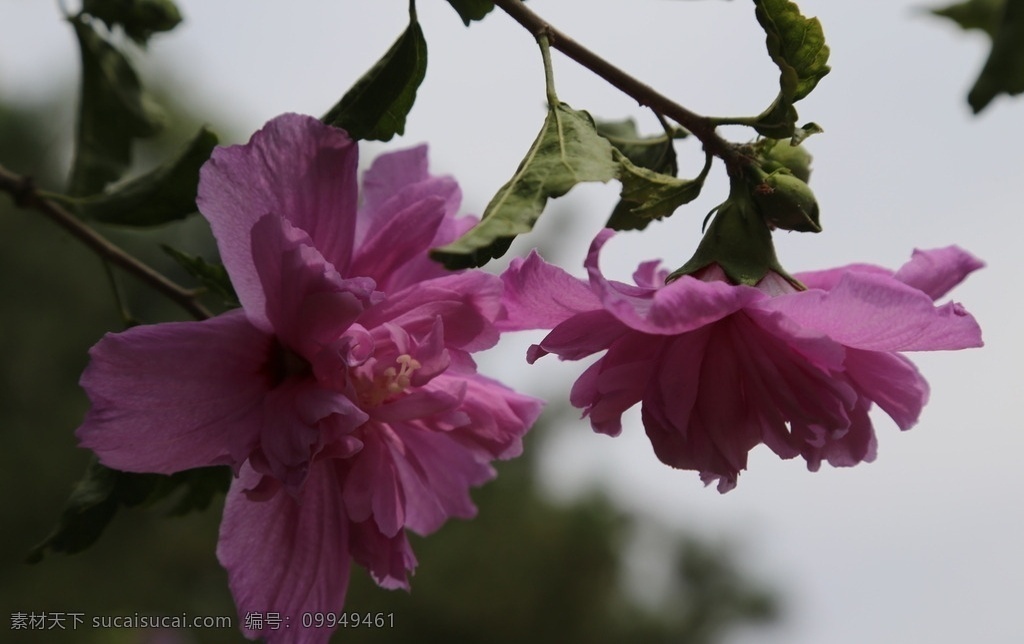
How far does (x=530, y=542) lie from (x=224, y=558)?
7101 mm

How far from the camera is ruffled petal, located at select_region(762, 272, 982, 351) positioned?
1.61 ft

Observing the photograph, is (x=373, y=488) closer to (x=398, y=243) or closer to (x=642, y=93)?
(x=398, y=243)

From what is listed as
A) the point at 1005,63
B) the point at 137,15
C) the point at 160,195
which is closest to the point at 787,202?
the point at 1005,63

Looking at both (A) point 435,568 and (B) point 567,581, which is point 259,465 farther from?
(B) point 567,581

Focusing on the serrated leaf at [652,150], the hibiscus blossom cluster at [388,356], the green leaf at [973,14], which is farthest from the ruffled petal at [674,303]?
the green leaf at [973,14]

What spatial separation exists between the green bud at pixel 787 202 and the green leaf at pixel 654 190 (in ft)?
0.14

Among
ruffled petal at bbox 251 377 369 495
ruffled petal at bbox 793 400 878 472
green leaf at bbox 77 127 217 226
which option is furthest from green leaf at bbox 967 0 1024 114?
green leaf at bbox 77 127 217 226

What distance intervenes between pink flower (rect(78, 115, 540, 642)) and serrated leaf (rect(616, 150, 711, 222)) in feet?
0.34

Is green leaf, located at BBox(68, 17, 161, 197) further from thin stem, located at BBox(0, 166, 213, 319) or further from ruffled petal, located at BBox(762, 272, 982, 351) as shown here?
ruffled petal, located at BBox(762, 272, 982, 351)

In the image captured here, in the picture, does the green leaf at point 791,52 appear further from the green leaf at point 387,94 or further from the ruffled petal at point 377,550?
the ruffled petal at point 377,550

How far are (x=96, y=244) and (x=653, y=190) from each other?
49 cm

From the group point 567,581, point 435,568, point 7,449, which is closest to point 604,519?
point 567,581

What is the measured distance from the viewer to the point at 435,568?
7246mm

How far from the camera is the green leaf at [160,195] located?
0.77m
